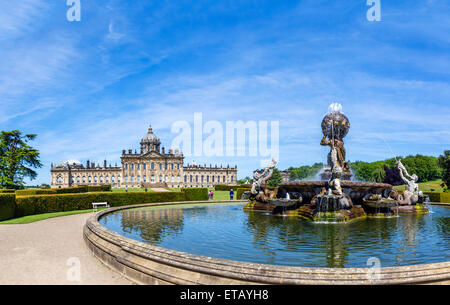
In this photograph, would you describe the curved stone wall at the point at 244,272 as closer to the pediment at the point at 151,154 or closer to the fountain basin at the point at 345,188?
the fountain basin at the point at 345,188

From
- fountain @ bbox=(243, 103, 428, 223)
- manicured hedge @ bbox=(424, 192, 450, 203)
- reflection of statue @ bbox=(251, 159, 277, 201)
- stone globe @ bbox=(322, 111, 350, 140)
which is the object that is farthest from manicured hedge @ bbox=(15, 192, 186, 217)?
manicured hedge @ bbox=(424, 192, 450, 203)

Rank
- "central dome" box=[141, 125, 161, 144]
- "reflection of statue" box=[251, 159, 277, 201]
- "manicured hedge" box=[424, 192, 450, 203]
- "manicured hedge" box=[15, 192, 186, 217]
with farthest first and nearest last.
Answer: "central dome" box=[141, 125, 161, 144] → "manicured hedge" box=[424, 192, 450, 203] → "manicured hedge" box=[15, 192, 186, 217] → "reflection of statue" box=[251, 159, 277, 201]

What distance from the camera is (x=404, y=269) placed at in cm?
452

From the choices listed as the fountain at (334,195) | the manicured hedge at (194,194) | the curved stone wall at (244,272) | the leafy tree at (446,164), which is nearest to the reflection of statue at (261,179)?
the fountain at (334,195)

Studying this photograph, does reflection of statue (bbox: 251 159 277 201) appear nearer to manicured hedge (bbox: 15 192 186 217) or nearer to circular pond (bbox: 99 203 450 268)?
circular pond (bbox: 99 203 450 268)

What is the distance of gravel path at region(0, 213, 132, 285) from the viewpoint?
19.1ft

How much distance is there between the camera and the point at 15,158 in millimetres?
43250

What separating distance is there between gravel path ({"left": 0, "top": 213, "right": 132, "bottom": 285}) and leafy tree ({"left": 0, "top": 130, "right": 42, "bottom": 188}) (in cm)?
3631

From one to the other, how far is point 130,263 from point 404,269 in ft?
14.7

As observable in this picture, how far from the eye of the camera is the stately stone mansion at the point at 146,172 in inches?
3676

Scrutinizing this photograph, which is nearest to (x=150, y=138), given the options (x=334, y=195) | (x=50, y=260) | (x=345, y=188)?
(x=345, y=188)

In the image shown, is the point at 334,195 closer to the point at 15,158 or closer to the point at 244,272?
the point at 244,272

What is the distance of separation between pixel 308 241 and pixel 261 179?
8.25 meters
